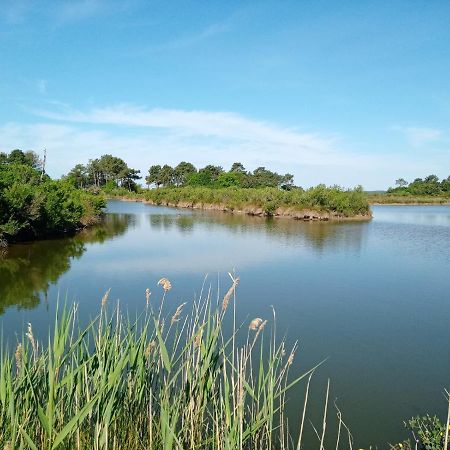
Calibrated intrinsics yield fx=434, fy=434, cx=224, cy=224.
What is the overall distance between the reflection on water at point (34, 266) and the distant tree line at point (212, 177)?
37930 millimetres

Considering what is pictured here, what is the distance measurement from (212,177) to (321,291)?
164ft

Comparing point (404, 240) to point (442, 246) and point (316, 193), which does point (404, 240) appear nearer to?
point (442, 246)

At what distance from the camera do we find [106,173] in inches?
2322

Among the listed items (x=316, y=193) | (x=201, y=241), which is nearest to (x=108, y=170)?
(x=316, y=193)

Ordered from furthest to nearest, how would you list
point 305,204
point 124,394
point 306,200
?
1. point 306,200
2. point 305,204
3. point 124,394

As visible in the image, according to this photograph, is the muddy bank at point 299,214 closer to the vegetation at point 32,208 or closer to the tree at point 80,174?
the vegetation at point 32,208

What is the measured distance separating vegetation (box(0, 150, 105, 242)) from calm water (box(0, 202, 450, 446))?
0.66 m

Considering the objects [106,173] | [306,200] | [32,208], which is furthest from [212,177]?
[32,208]

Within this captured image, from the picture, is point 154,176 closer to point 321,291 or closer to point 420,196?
point 420,196

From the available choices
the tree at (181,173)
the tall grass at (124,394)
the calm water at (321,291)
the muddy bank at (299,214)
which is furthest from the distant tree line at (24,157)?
the tall grass at (124,394)

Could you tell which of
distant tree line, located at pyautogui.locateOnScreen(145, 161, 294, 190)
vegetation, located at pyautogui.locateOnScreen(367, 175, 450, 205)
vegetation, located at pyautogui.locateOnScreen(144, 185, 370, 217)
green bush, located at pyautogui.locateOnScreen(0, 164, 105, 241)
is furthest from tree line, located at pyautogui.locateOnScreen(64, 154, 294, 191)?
green bush, located at pyautogui.locateOnScreen(0, 164, 105, 241)

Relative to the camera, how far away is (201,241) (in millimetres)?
14297

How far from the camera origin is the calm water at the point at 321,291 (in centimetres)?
431

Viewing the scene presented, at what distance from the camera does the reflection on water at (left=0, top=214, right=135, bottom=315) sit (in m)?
7.35
